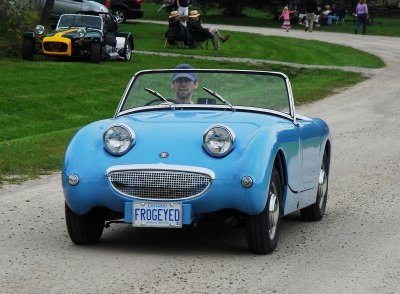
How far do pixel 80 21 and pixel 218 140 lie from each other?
23883 mm

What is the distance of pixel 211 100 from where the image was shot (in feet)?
30.8

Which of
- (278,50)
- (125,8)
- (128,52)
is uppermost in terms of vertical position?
(128,52)

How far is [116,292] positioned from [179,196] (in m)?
1.22

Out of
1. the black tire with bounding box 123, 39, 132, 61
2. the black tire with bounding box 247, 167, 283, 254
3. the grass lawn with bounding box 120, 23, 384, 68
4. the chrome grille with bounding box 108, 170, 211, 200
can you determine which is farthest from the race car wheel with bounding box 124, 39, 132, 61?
the chrome grille with bounding box 108, 170, 211, 200

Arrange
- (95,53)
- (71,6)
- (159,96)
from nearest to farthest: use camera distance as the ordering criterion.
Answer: (159,96), (95,53), (71,6)

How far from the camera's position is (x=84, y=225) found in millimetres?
8406

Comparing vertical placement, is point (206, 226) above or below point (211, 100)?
below

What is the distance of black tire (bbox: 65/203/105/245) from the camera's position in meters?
8.39

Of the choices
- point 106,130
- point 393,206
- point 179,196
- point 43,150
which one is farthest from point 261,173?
point 43,150

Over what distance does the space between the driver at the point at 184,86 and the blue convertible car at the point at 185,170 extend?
213 mm

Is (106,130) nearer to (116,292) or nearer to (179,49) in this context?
(116,292)

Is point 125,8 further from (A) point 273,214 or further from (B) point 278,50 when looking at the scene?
(A) point 273,214

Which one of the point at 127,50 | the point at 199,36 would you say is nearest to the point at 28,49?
Result: the point at 127,50

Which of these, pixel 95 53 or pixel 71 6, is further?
pixel 71 6
